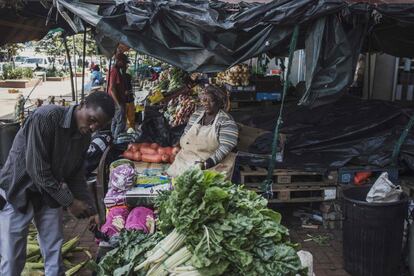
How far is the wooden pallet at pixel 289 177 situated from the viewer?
19.0 ft

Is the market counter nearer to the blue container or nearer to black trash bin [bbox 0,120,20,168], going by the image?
black trash bin [bbox 0,120,20,168]

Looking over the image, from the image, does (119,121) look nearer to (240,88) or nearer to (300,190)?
(240,88)

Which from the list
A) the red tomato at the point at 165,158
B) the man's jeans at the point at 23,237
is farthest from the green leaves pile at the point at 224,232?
the red tomato at the point at 165,158

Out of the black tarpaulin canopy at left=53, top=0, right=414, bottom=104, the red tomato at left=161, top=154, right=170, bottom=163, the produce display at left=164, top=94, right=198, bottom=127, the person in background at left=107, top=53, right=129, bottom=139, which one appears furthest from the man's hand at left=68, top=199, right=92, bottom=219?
the person in background at left=107, top=53, right=129, bottom=139

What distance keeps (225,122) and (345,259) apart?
Result: 1980mm

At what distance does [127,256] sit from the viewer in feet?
9.63

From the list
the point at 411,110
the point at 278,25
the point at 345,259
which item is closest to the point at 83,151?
the point at 278,25

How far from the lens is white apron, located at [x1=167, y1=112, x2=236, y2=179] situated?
5.01 m

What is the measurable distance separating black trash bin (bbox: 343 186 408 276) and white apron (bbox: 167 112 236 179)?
1.36 meters

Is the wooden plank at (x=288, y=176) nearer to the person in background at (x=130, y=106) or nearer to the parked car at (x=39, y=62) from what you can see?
the person in background at (x=130, y=106)

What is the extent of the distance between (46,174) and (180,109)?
17.7ft

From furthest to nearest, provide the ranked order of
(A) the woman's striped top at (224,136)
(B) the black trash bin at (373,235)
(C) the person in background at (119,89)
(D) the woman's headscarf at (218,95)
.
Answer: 1. (C) the person in background at (119,89)
2. (D) the woman's headscarf at (218,95)
3. (A) the woman's striped top at (224,136)
4. (B) the black trash bin at (373,235)

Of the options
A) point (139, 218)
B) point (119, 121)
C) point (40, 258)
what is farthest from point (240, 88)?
point (40, 258)

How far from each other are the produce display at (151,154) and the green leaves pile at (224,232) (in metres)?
3.01
